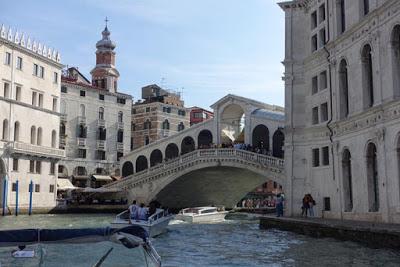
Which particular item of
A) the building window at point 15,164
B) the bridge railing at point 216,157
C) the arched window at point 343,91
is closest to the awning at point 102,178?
the bridge railing at point 216,157

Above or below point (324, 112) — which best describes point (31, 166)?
below

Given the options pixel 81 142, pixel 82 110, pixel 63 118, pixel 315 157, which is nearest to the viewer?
pixel 315 157

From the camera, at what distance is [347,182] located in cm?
2286

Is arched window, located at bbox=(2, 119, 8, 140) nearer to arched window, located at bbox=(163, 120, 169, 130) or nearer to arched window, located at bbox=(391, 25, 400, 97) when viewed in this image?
arched window, located at bbox=(163, 120, 169, 130)

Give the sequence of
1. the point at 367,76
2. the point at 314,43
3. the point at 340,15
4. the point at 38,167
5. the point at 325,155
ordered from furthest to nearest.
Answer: the point at 38,167 < the point at 314,43 < the point at 325,155 < the point at 340,15 < the point at 367,76

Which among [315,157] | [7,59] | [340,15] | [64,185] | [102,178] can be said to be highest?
[7,59]

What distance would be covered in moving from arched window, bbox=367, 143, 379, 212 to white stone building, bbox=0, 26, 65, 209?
25.0 metres

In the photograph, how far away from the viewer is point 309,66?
27.1 m

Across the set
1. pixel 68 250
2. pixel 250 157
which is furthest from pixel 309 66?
pixel 68 250

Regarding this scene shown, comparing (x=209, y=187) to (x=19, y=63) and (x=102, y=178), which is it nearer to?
(x=102, y=178)

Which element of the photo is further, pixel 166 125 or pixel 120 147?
pixel 166 125

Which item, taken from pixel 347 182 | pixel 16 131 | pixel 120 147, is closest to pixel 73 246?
pixel 347 182

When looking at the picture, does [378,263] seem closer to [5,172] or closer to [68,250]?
[68,250]

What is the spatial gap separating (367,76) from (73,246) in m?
16.3
